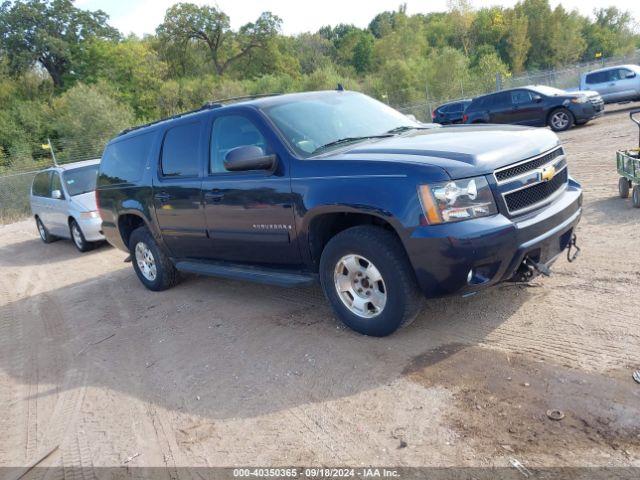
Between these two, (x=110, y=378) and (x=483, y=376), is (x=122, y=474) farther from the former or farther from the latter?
(x=483, y=376)

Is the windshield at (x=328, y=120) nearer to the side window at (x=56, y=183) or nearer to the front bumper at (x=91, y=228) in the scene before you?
the front bumper at (x=91, y=228)

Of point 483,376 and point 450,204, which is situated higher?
point 450,204

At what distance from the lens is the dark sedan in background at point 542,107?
52.9 feet

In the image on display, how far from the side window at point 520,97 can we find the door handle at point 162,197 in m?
14.4

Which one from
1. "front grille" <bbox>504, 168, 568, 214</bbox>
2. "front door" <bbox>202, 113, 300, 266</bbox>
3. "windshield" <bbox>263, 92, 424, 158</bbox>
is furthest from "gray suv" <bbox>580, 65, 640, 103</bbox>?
"front door" <bbox>202, 113, 300, 266</bbox>

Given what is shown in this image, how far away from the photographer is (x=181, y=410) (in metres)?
3.69

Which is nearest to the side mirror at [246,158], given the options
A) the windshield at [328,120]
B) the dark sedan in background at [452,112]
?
the windshield at [328,120]

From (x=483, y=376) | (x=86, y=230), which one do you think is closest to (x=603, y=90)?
(x=86, y=230)

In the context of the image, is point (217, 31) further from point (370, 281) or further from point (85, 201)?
point (370, 281)

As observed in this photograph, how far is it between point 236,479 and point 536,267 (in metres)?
2.45

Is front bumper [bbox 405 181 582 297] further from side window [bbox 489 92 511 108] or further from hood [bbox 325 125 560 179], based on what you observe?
side window [bbox 489 92 511 108]

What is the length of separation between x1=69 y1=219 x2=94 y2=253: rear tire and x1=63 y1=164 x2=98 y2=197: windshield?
0.64 meters

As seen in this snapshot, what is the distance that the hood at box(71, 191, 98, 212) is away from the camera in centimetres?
1021

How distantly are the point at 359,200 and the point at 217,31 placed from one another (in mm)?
58461
